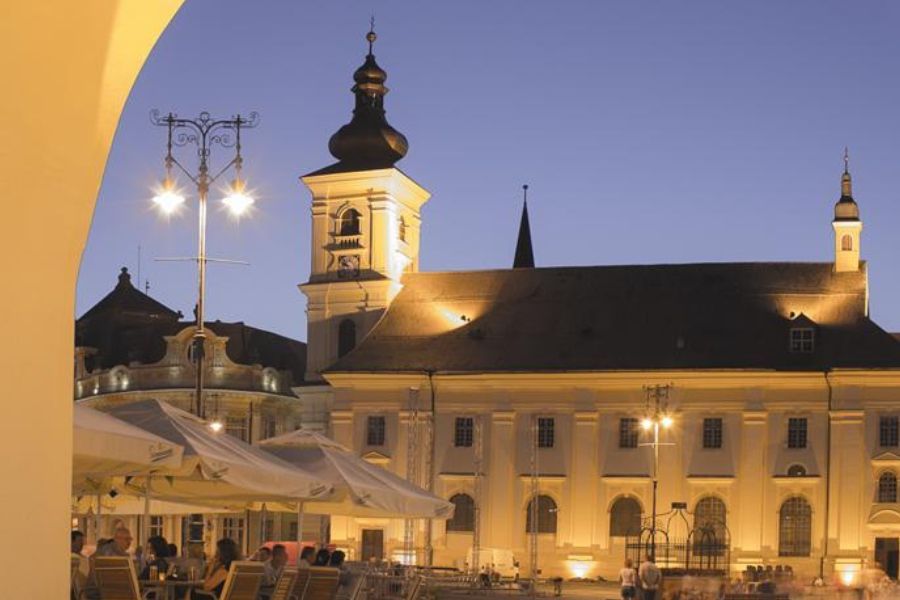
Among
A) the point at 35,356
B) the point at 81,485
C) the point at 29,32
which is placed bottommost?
the point at 81,485

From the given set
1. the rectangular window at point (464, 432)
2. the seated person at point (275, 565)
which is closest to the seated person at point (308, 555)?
the seated person at point (275, 565)

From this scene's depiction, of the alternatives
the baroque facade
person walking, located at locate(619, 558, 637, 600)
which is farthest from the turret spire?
person walking, located at locate(619, 558, 637, 600)

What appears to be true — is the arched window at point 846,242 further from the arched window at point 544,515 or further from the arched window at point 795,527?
the arched window at point 544,515

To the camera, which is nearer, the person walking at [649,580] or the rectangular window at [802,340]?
the person walking at [649,580]

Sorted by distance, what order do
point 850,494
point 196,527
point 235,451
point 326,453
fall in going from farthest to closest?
point 196,527 → point 850,494 → point 326,453 → point 235,451

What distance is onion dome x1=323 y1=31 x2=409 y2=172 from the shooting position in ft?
221

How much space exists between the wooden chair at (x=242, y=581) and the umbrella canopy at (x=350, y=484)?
512cm

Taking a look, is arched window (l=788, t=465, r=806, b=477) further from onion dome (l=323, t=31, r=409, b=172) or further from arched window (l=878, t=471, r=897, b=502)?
onion dome (l=323, t=31, r=409, b=172)

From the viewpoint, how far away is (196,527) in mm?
62062

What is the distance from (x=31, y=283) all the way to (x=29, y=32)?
731mm

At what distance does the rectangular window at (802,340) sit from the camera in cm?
5972

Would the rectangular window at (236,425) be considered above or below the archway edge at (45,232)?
below

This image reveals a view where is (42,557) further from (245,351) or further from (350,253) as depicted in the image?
(245,351)

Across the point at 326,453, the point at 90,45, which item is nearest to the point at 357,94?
the point at 326,453
